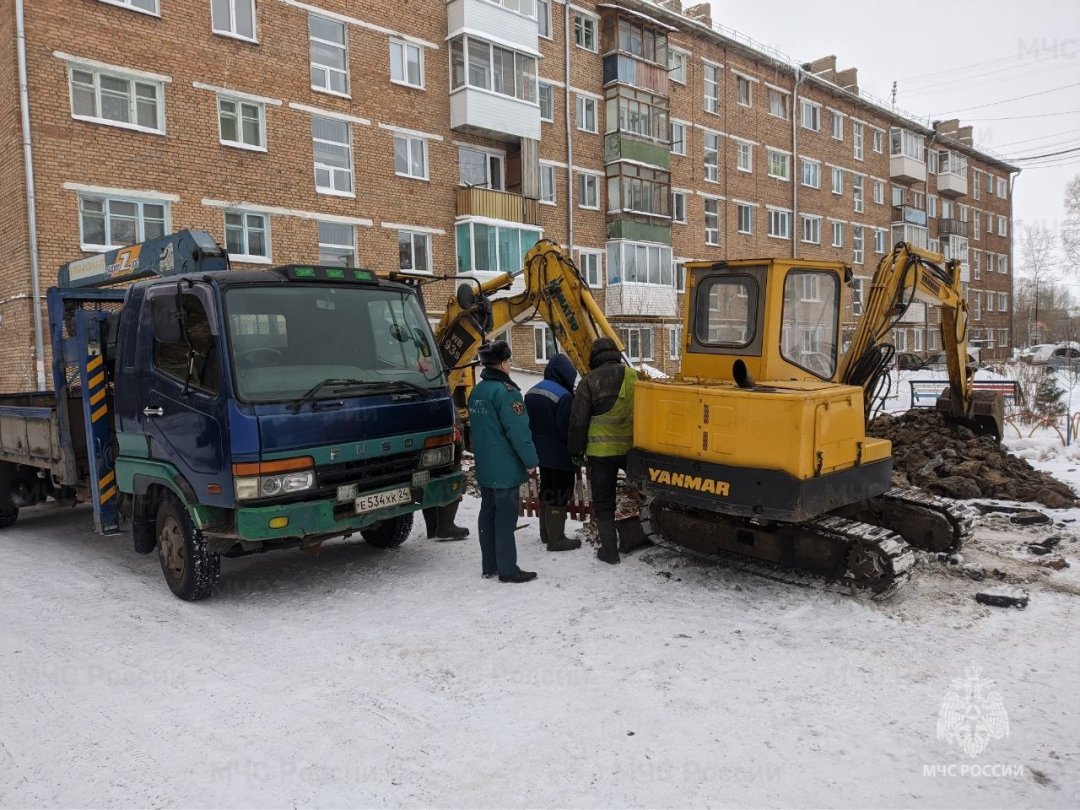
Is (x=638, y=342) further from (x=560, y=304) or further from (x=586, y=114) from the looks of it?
(x=560, y=304)

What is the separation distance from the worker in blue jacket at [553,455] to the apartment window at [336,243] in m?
14.8

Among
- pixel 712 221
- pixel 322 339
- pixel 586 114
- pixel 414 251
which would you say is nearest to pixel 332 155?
pixel 414 251

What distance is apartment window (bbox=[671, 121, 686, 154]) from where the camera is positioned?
31.3 meters

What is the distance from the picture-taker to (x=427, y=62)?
2309 centimetres

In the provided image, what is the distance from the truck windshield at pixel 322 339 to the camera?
574cm

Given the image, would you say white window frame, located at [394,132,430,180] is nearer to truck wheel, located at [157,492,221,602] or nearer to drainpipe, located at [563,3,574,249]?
drainpipe, located at [563,3,574,249]

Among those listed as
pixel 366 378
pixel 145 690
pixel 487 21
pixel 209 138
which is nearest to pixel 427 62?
pixel 487 21

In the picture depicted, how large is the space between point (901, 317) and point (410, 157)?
1740 cm

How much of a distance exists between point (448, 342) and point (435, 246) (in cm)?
1362

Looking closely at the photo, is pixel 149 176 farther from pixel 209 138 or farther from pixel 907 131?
pixel 907 131

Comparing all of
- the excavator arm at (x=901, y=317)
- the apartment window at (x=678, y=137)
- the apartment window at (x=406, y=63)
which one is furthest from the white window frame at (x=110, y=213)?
the apartment window at (x=678, y=137)

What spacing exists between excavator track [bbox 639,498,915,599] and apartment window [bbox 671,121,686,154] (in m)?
27.4

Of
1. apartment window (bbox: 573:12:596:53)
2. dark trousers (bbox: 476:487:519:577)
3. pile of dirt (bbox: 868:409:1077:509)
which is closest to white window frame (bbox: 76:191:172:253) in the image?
dark trousers (bbox: 476:487:519:577)

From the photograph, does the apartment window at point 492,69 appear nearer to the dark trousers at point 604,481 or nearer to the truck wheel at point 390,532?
the truck wheel at point 390,532
